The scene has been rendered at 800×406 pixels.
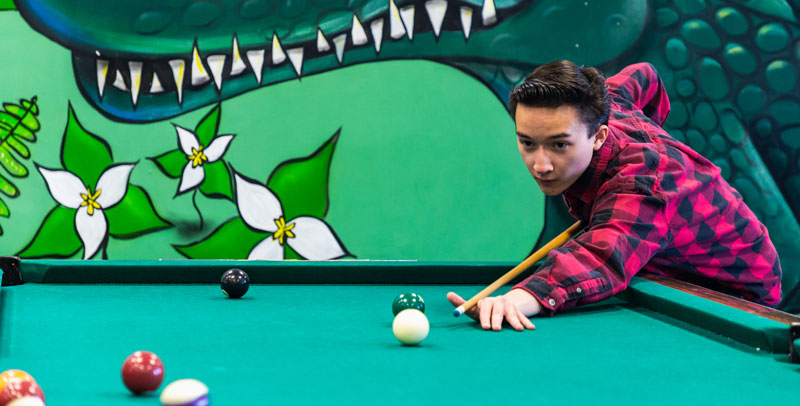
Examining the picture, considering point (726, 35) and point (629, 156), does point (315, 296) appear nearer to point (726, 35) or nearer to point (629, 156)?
point (629, 156)

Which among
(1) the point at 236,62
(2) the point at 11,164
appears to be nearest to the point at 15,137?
(2) the point at 11,164

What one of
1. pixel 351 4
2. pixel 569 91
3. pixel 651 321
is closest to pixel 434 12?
pixel 351 4

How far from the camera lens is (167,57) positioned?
3969mm

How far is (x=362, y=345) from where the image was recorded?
4.58 ft

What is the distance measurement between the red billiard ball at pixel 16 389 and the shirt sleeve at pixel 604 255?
43.8 inches

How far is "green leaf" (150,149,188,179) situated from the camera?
3953mm

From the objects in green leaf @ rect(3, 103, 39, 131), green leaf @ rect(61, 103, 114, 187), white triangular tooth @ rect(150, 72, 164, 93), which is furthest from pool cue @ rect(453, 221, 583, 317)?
green leaf @ rect(3, 103, 39, 131)

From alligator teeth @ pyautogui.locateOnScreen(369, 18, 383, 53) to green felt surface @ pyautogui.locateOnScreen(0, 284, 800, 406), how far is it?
227 cm

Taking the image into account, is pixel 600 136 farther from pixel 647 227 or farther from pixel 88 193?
pixel 88 193

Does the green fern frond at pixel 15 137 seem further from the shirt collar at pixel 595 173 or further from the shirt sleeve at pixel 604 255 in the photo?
the shirt sleeve at pixel 604 255

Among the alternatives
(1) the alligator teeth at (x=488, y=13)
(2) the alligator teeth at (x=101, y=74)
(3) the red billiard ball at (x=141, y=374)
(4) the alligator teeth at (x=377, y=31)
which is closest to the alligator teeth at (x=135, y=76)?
(2) the alligator teeth at (x=101, y=74)

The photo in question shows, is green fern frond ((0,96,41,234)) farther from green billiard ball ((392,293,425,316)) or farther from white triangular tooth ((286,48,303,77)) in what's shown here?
green billiard ball ((392,293,425,316))

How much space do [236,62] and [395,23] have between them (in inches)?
33.2

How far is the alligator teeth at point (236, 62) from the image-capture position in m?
3.97
